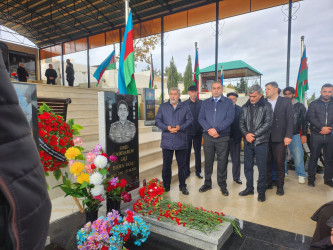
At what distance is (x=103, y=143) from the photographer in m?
2.42

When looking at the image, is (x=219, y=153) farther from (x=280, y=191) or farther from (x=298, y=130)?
(x=298, y=130)

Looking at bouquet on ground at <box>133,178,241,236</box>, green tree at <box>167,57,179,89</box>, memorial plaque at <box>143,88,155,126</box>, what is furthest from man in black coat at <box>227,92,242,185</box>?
green tree at <box>167,57,179,89</box>

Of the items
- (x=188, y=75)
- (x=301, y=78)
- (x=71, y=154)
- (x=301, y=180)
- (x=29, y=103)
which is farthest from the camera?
(x=188, y=75)

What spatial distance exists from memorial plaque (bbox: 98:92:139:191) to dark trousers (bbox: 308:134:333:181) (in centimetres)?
305

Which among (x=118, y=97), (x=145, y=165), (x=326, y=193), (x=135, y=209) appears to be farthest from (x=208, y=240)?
(x=326, y=193)

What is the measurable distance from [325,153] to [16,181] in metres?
4.45

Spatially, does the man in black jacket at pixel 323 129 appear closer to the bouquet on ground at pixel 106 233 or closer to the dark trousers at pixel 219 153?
the dark trousers at pixel 219 153

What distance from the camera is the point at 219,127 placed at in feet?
10.9

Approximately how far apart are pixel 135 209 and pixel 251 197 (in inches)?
71.9

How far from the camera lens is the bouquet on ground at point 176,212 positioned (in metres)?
2.20

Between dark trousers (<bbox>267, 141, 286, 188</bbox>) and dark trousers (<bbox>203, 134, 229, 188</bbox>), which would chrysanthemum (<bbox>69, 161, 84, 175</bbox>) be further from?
dark trousers (<bbox>267, 141, 286, 188</bbox>)

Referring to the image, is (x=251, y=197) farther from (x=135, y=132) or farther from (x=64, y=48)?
(x=64, y=48)

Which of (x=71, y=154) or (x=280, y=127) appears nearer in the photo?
(x=71, y=154)

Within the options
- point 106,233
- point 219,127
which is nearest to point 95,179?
point 106,233
